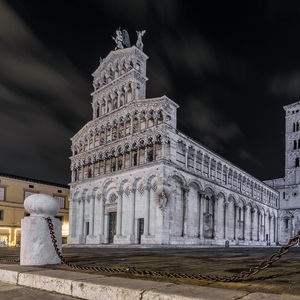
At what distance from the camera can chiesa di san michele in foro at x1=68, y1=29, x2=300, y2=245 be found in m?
34.3

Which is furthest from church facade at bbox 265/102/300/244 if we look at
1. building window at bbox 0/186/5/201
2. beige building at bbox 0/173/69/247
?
building window at bbox 0/186/5/201

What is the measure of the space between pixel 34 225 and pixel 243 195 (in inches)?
1832

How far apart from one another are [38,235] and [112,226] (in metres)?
33.8

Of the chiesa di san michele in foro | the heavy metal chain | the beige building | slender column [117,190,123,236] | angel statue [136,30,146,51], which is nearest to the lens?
the heavy metal chain

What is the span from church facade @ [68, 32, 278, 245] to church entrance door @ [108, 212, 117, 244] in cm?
11

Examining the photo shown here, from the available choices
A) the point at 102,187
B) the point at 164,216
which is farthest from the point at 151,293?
the point at 102,187

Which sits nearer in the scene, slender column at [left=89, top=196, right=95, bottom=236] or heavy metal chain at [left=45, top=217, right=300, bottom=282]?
heavy metal chain at [left=45, top=217, right=300, bottom=282]

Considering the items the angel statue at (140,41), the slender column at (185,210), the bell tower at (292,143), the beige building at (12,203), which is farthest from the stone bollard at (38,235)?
the bell tower at (292,143)

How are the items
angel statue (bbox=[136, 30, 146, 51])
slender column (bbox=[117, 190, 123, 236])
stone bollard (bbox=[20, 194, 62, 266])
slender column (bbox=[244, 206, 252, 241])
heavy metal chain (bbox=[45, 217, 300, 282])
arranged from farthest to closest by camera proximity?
slender column (bbox=[244, 206, 252, 241]) < angel statue (bbox=[136, 30, 146, 51]) < slender column (bbox=[117, 190, 123, 236]) < stone bollard (bbox=[20, 194, 62, 266]) < heavy metal chain (bbox=[45, 217, 300, 282])

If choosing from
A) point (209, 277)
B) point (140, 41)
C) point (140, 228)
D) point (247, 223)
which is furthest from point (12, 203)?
point (209, 277)

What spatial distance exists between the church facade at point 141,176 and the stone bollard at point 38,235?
2551cm

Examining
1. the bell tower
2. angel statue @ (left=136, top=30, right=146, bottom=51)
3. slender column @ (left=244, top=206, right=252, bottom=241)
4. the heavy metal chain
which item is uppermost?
angel statue @ (left=136, top=30, right=146, bottom=51)

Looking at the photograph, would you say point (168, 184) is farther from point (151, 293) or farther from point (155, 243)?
point (151, 293)

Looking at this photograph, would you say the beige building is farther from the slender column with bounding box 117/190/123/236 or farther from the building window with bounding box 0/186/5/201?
the slender column with bounding box 117/190/123/236
